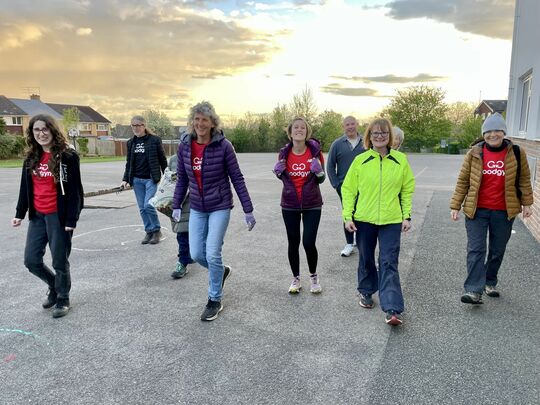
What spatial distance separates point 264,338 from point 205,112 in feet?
6.92

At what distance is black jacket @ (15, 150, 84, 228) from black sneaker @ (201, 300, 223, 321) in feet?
4.78

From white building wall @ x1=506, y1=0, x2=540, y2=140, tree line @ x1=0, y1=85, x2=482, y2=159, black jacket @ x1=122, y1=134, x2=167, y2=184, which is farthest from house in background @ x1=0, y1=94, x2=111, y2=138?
white building wall @ x1=506, y1=0, x2=540, y2=140

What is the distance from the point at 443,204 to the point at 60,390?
394 inches

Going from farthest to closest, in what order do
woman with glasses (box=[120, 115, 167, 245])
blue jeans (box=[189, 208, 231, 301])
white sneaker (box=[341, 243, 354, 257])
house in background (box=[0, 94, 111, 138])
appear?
1. house in background (box=[0, 94, 111, 138])
2. woman with glasses (box=[120, 115, 167, 245])
3. white sneaker (box=[341, 243, 354, 257])
4. blue jeans (box=[189, 208, 231, 301])

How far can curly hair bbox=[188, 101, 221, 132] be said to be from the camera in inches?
158

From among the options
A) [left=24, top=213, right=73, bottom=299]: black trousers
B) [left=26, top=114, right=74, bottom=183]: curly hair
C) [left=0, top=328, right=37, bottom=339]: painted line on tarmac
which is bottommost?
A: [left=0, top=328, right=37, bottom=339]: painted line on tarmac

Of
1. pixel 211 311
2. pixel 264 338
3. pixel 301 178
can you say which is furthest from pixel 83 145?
pixel 264 338

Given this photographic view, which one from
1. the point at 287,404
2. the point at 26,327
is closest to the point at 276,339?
the point at 287,404

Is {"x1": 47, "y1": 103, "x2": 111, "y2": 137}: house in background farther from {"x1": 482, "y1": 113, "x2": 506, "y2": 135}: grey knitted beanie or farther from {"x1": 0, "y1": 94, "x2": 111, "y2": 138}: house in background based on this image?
{"x1": 482, "y1": 113, "x2": 506, "y2": 135}: grey knitted beanie

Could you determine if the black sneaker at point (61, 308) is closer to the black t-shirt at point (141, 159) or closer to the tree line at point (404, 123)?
the black t-shirt at point (141, 159)

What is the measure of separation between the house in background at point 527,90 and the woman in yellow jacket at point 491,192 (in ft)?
10.4

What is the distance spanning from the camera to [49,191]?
3.99 metres

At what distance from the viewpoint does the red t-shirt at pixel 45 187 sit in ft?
13.0

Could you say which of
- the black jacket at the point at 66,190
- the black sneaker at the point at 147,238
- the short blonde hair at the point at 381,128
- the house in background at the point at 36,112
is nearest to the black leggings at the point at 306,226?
the short blonde hair at the point at 381,128
